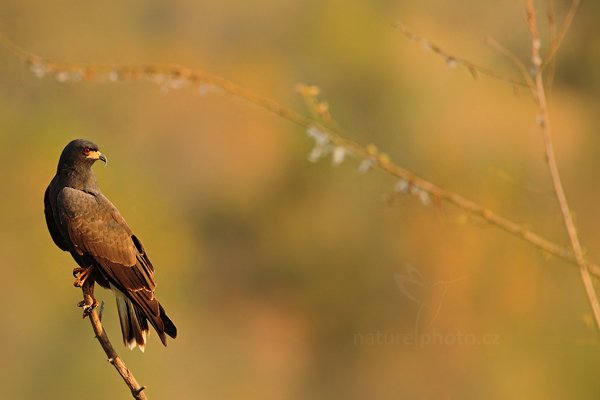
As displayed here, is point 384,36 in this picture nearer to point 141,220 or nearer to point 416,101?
point 416,101

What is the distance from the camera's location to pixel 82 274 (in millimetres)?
5367

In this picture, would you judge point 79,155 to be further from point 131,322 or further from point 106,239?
point 131,322

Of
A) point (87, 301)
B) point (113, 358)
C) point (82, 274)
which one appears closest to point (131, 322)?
point (82, 274)

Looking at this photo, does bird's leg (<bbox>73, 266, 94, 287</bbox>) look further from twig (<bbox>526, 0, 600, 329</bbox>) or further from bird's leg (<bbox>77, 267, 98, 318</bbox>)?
twig (<bbox>526, 0, 600, 329</bbox>)

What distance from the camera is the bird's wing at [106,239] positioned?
532 cm

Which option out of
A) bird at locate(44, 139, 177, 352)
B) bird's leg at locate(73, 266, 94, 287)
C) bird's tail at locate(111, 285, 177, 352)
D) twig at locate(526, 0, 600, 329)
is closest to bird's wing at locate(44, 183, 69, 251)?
bird at locate(44, 139, 177, 352)

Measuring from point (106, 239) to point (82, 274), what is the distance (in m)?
0.19

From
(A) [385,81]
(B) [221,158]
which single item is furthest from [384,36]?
(B) [221,158]

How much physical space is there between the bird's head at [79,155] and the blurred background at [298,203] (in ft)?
41.1

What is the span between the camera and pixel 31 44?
3078 centimetres

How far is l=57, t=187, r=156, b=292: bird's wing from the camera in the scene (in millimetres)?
5316

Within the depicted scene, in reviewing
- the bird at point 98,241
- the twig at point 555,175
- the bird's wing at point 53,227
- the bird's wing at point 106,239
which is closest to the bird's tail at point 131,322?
the bird at point 98,241

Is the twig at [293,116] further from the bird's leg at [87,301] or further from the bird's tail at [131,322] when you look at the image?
the bird's tail at [131,322]

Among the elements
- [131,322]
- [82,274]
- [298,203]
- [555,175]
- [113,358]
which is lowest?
[113,358]
